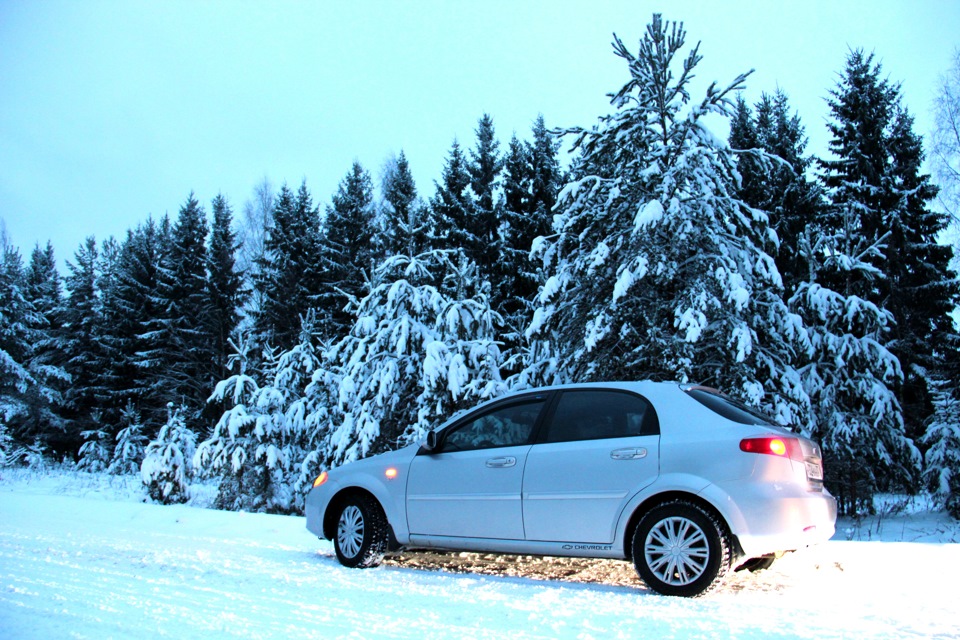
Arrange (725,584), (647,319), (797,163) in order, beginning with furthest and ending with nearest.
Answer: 1. (797,163)
2. (647,319)
3. (725,584)

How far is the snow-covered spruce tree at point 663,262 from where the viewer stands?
392 inches

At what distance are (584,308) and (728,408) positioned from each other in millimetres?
6266

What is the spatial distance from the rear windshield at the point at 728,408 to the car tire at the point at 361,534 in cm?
283

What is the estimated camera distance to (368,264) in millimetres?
30312

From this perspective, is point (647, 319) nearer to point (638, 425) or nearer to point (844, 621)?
point (638, 425)

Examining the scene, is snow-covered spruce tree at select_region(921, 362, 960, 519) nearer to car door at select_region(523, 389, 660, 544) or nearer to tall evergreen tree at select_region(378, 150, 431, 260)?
car door at select_region(523, 389, 660, 544)

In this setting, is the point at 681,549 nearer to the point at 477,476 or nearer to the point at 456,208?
the point at 477,476

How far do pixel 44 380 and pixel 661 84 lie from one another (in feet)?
104

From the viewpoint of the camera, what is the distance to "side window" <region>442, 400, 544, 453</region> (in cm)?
546

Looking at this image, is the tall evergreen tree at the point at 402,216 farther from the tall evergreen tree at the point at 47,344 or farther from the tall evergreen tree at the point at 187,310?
the tall evergreen tree at the point at 47,344

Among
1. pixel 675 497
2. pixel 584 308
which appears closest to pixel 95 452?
pixel 584 308

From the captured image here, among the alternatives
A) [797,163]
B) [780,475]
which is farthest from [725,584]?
[797,163]

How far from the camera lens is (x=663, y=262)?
10125 mm

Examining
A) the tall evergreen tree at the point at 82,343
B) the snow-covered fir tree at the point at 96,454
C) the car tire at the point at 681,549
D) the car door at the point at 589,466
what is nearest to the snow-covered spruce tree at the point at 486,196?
the snow-covered fir tree at the point at 96,454
